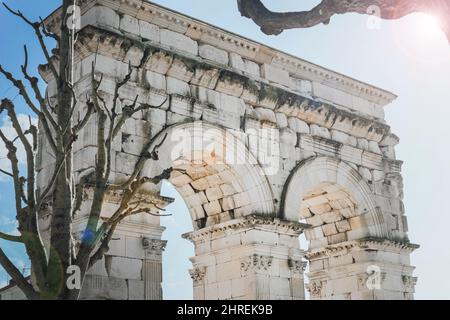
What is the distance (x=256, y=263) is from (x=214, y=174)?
1885 mm

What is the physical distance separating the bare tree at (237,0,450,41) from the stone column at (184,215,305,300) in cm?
577

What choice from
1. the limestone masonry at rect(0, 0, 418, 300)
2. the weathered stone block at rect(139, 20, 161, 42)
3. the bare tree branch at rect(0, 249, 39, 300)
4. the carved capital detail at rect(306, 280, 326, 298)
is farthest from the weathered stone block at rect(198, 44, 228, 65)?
the bare tree branch at rect(0, 249, 39, 300)

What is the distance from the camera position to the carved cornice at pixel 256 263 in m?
11.6

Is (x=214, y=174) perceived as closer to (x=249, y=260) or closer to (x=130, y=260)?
(x=249, y=260)

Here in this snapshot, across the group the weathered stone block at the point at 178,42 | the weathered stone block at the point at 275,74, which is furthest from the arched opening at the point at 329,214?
the weathered stone block at the point at 178,42

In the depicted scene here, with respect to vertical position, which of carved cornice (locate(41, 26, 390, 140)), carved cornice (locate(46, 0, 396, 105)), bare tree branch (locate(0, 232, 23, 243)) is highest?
carved cornice (locate(46, 0, 396, 105))

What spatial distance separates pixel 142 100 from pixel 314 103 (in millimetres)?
4148

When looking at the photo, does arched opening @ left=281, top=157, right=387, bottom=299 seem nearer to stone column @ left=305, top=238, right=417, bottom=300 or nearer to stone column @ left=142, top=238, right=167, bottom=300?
stone column @ left=305, top=238, right=417, bottom=300

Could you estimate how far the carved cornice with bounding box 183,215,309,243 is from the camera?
1179 centimetres

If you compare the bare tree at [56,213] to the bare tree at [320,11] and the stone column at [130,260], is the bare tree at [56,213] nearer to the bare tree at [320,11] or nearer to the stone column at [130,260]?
the bare tree at [320,11]

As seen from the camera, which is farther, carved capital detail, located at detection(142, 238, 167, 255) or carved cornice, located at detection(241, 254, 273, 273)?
carved cornice, located at detection(241, 254, 273, 273)

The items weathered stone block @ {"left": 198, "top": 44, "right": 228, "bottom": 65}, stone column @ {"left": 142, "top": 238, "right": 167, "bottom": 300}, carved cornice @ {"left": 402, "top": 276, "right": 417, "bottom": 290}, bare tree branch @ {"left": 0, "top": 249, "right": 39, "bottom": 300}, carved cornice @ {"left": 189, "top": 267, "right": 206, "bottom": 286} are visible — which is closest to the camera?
bare tree branch @ {"left": 0, "top": 249, "right": 39, "bottom": 300}

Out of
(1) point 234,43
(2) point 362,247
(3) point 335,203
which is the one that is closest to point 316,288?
(2) point 362,247
